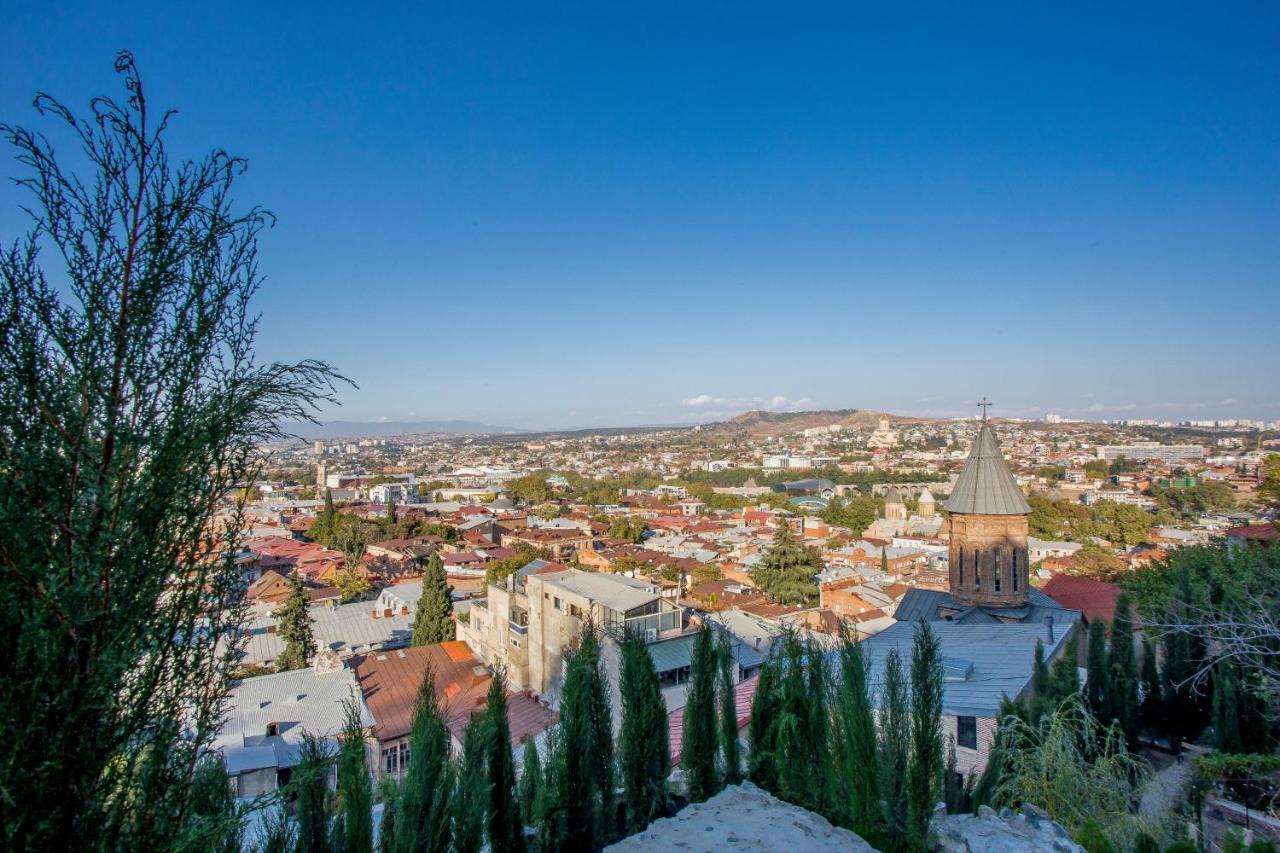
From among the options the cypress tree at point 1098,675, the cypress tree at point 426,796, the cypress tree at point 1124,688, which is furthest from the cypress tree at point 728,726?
the cypress tree at point 1124,688

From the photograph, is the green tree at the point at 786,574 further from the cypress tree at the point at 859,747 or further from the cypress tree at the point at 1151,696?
the cypress tree at the point at 859,747

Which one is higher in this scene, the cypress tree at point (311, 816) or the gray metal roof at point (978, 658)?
the cypress tree at point (311, 816)

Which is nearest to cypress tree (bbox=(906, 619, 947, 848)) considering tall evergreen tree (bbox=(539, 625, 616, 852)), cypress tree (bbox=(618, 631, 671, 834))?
cypress tree (bbox=(618, 631, 671, 834))

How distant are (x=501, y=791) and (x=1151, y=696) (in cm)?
1096

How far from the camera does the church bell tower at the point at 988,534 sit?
46.8 feet

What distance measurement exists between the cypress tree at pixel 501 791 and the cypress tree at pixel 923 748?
2.59m

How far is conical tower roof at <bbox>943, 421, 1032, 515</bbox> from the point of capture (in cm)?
1434

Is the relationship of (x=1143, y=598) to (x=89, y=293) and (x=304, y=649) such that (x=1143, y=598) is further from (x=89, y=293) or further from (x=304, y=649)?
(x=304, y=649)

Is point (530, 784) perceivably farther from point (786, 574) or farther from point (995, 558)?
point (786, 574)

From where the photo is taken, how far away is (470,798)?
13.4 ft

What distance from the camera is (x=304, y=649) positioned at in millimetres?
16656

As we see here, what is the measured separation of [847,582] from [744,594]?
3934 mm

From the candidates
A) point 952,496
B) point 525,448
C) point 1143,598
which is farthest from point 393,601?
point 525,448

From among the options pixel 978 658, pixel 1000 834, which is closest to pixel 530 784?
pixel 1000 834
